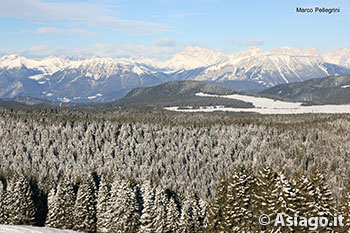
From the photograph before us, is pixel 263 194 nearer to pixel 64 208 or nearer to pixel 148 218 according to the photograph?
pixel 148 218

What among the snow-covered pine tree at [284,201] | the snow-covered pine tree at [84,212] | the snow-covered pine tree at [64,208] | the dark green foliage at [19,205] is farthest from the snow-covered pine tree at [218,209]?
the dark green foliage at [19,205]

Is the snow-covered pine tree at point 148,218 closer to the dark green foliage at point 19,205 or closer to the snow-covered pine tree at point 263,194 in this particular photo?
the snow-covered pine tree at point 263,194

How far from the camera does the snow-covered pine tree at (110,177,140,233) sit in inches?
3371

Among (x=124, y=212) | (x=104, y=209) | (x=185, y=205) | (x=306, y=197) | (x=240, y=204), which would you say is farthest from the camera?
(x=104, y=209)

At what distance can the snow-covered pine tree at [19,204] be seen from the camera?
9400 cm

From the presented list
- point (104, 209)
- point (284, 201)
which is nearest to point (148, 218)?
point (104, 209)

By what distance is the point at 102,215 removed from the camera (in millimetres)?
89250

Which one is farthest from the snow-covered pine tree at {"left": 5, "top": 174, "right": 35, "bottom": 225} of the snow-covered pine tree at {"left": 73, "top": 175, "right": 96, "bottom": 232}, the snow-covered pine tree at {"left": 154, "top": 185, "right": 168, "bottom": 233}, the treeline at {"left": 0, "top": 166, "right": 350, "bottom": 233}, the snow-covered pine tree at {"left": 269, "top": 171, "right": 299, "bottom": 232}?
the snow-covered pine tree at {"left": 269, "top": 171, "right": 299, "bottom": 232}

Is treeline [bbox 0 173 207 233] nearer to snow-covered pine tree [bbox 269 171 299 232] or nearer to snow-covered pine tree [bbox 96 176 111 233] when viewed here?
snow-covered pine tree [bbox 96 176 111 233]

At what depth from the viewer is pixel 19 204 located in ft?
310

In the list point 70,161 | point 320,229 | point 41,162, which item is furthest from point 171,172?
point 320,229

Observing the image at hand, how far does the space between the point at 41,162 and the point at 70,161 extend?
45.7 feet

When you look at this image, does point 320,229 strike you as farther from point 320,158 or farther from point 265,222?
point 320,158

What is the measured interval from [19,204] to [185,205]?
129 feet
